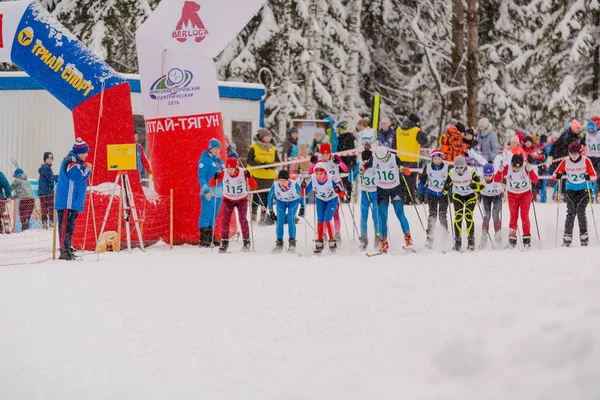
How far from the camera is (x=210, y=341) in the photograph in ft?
22.1

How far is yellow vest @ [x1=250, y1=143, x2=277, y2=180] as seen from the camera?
568 inches

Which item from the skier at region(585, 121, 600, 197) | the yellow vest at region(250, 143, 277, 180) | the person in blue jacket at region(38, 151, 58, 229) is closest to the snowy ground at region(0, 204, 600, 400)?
the yellow vest at region(250, 143, 277, 180)

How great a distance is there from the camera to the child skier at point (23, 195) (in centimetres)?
1539

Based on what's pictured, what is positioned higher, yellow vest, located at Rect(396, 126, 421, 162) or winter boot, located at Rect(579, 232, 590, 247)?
yellow vest, located at Rect(396, 126, 421, 162)

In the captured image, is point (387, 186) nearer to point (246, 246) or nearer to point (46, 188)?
point (246, 246)

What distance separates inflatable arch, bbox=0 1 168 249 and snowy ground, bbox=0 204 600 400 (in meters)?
2.68

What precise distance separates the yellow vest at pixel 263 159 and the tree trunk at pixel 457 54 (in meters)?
7.55

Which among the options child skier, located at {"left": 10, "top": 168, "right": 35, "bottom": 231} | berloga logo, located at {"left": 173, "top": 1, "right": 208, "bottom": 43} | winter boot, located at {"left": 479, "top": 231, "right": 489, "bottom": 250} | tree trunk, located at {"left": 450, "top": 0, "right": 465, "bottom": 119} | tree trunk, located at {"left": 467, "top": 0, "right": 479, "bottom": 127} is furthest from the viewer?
tree trunk, located at {"left": 450, "top": 0, "right": 465, "bottom": 119}

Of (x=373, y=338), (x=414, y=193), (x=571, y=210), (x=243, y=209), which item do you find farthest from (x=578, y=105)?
(x=373, y=338)

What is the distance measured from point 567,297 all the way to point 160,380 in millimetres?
2945

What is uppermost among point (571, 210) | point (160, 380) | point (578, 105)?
point (578, 105)

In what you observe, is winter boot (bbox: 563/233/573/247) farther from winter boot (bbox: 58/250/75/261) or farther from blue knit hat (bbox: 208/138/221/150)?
winter boot (bbox: 58/250/75/261)

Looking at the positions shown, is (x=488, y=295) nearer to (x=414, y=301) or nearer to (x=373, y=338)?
(x=414, y=301)

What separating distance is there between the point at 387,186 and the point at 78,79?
4619 mm
